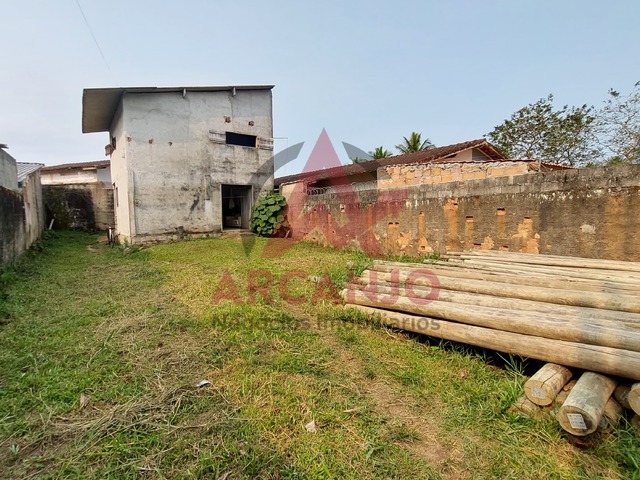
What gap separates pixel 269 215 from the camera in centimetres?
1076

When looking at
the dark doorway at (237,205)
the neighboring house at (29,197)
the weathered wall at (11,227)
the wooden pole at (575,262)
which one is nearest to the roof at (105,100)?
the neighboring house at (29,197)

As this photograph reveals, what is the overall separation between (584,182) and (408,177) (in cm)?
466

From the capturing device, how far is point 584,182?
175 inches

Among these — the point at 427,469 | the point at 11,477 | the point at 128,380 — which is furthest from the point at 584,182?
the point at 11,477

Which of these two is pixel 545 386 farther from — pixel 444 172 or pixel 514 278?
pixel 444 172

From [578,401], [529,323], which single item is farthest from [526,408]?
[529,323]

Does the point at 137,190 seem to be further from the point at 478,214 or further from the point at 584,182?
the point at 584,182

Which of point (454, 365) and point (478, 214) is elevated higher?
point (478, 214)

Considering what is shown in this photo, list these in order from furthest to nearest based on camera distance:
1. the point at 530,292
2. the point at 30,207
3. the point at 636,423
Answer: the point at 30,207, the point at 530,292, the point at 636,423

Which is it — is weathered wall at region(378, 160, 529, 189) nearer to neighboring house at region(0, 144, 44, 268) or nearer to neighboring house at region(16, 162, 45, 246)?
neighboring house at region(0, 144, 44, 268)

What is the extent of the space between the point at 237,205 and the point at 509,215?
10842 mm

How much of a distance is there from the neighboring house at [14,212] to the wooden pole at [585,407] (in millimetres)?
7752

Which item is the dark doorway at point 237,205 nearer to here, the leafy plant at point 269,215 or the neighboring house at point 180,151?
the neighboring house at point 180,151

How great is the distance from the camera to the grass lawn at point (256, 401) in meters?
1.66
